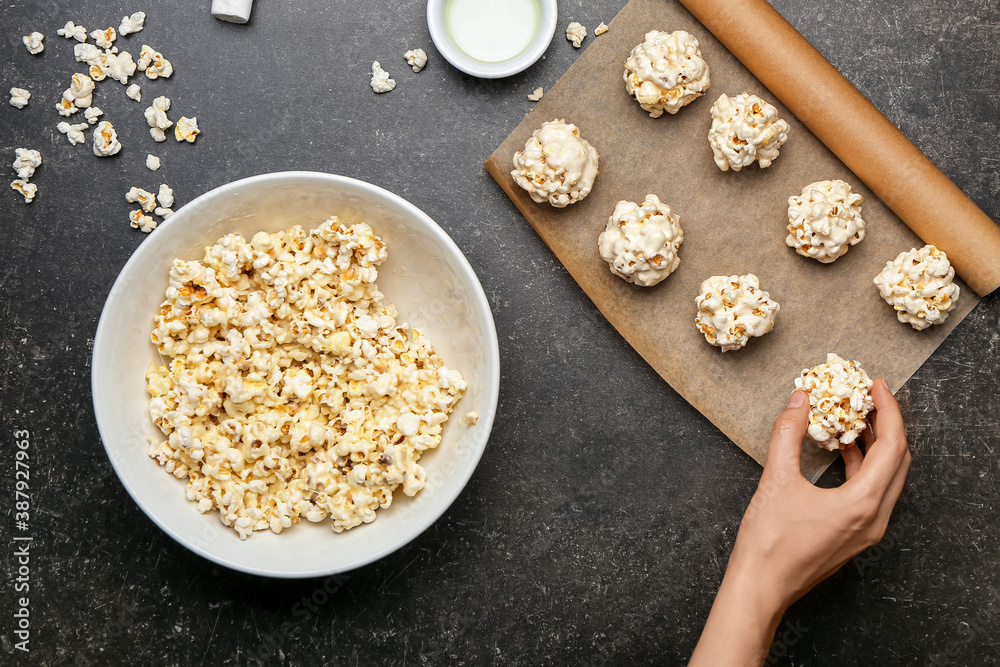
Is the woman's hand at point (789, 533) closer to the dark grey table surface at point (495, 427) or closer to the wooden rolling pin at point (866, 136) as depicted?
the dark grey table surface at point (495, 427)

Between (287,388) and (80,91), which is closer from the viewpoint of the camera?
(287,388)

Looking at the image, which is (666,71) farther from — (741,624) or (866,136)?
(741,624)

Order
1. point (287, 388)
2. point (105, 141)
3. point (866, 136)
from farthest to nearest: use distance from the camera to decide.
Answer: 1. point (105, 141)
2. point (866, 136)
3. point (287, 388)

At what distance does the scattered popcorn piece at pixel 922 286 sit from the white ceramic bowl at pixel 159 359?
4.15 feet

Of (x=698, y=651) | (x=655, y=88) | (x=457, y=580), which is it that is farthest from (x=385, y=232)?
(x=698, y=651)

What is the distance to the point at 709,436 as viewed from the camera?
6.72ft

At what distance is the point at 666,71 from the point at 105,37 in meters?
1.78

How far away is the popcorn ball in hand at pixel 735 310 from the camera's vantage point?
190 centimetres

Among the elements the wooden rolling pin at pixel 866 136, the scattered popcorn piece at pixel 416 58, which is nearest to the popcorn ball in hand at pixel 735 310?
the wooden rolling pin at pixel 866 136

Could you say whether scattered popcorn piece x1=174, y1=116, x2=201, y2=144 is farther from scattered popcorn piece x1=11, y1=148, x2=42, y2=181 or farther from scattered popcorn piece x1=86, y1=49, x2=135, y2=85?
scattered popcorn piece x1=11, y1=148, x2=42, y2=181

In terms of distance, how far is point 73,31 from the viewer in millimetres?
2004

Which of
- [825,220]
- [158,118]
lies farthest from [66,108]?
[825,220]

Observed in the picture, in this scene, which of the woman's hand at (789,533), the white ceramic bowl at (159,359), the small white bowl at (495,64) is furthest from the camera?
the small white bowl at (495,64)

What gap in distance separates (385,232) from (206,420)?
2.48ft
